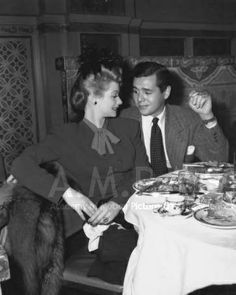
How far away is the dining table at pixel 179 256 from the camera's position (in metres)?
1.32

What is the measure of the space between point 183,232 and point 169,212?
0.18 meters

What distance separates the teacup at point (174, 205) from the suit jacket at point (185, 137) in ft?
3.46

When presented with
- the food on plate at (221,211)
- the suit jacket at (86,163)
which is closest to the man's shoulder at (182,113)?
the suit jacket at (86,163)

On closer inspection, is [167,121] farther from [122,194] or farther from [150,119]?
[122,194]

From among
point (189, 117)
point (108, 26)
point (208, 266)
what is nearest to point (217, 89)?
point (189, 117)

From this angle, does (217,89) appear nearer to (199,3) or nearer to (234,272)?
(234,272)

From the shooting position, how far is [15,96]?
604 cm

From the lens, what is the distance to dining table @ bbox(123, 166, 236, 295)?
4.34 ft

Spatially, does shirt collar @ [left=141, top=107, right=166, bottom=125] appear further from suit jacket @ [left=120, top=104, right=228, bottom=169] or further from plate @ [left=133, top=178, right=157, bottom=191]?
plate @ [left=133, top=178, right=157, bottom=191]

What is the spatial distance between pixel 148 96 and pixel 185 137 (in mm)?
417

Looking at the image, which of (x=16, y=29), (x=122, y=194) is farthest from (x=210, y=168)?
(x=16, y=29)

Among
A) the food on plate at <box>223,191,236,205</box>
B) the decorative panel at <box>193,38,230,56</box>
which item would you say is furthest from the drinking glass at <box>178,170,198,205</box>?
the decorative panel at <box>193,38,230,56</box>

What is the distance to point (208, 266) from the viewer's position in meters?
1.33

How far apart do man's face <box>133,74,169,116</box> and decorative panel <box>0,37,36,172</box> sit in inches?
143
